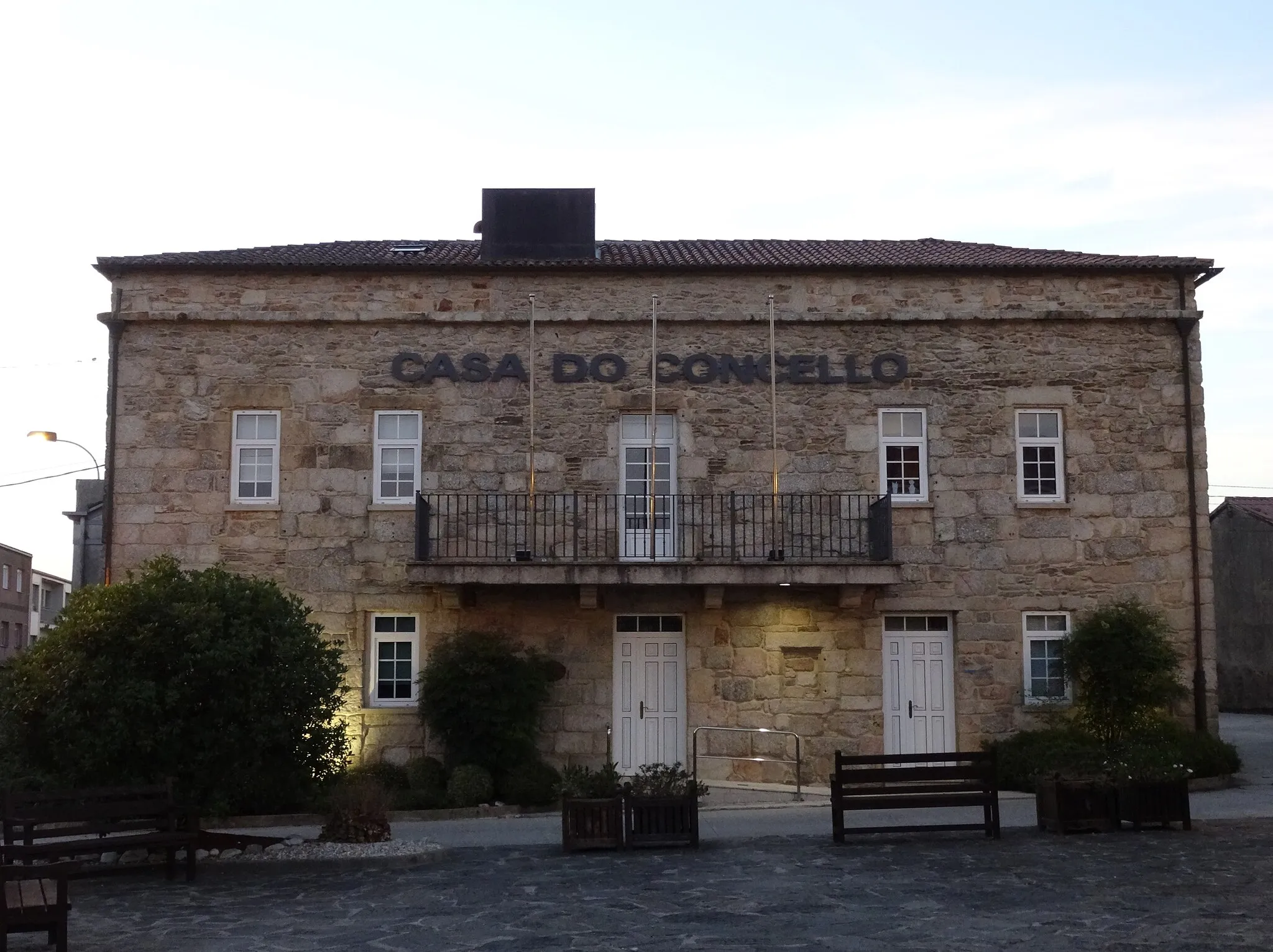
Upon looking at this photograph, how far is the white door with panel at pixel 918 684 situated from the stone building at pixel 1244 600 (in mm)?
14960

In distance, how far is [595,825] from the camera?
11703mm

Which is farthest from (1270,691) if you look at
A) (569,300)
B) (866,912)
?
(866,912)

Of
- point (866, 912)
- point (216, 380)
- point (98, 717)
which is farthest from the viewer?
point (216, 380)

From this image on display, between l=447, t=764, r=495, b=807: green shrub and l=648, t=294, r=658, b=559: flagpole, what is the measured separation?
132 inches

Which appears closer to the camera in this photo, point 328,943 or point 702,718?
point 328,943

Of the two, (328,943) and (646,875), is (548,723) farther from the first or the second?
(328,943)

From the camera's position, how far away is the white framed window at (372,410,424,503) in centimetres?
1762

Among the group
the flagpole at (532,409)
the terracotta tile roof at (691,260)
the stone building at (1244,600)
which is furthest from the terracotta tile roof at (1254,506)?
the flagpole at (532,409)

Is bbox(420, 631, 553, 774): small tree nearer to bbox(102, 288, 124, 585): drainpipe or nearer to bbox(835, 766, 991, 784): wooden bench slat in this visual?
bbox(102, 288, 124, 585): drainpipe

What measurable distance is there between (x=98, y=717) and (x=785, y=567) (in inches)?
319

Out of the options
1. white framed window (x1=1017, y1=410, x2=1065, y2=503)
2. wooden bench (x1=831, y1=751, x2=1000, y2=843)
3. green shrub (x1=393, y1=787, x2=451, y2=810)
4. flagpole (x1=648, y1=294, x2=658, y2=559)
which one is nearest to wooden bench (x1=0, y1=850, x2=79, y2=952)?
wooden bench (x1=831, y1=751, x2=1000, y2=843)

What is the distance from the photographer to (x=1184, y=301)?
17875mm

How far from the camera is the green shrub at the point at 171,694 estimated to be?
1146 cm

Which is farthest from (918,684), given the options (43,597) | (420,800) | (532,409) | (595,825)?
(43,597)
